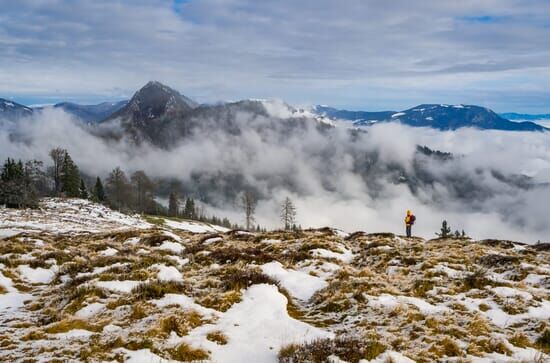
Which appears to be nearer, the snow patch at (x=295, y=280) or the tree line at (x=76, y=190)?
the snow patch at (x=295, y=280)

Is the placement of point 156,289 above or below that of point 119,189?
above

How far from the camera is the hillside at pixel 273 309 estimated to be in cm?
932

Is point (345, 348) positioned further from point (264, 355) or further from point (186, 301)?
point (186, 301)

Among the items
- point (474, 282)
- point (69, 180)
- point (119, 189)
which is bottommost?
point (119, 189)

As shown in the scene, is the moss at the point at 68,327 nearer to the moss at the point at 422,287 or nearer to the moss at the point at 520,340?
the moss at the point at 422,287

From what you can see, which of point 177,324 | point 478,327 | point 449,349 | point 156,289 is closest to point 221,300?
point 177,324

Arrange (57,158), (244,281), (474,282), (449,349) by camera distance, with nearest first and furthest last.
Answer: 1. (449,349)
2. (244,281)
3. (474,282)
4. (57,158)

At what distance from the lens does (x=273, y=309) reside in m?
12.3

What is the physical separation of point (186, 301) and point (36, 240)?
22.9m

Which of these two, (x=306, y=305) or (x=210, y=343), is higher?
(x=210, y=343)

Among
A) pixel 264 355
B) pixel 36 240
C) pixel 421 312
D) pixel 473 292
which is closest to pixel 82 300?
pixel 264 355

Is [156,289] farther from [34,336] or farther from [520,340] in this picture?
[520,340]

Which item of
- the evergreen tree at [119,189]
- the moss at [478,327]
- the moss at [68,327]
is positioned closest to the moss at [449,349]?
the moss at [478,327]

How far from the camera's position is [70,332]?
10.4 metres
